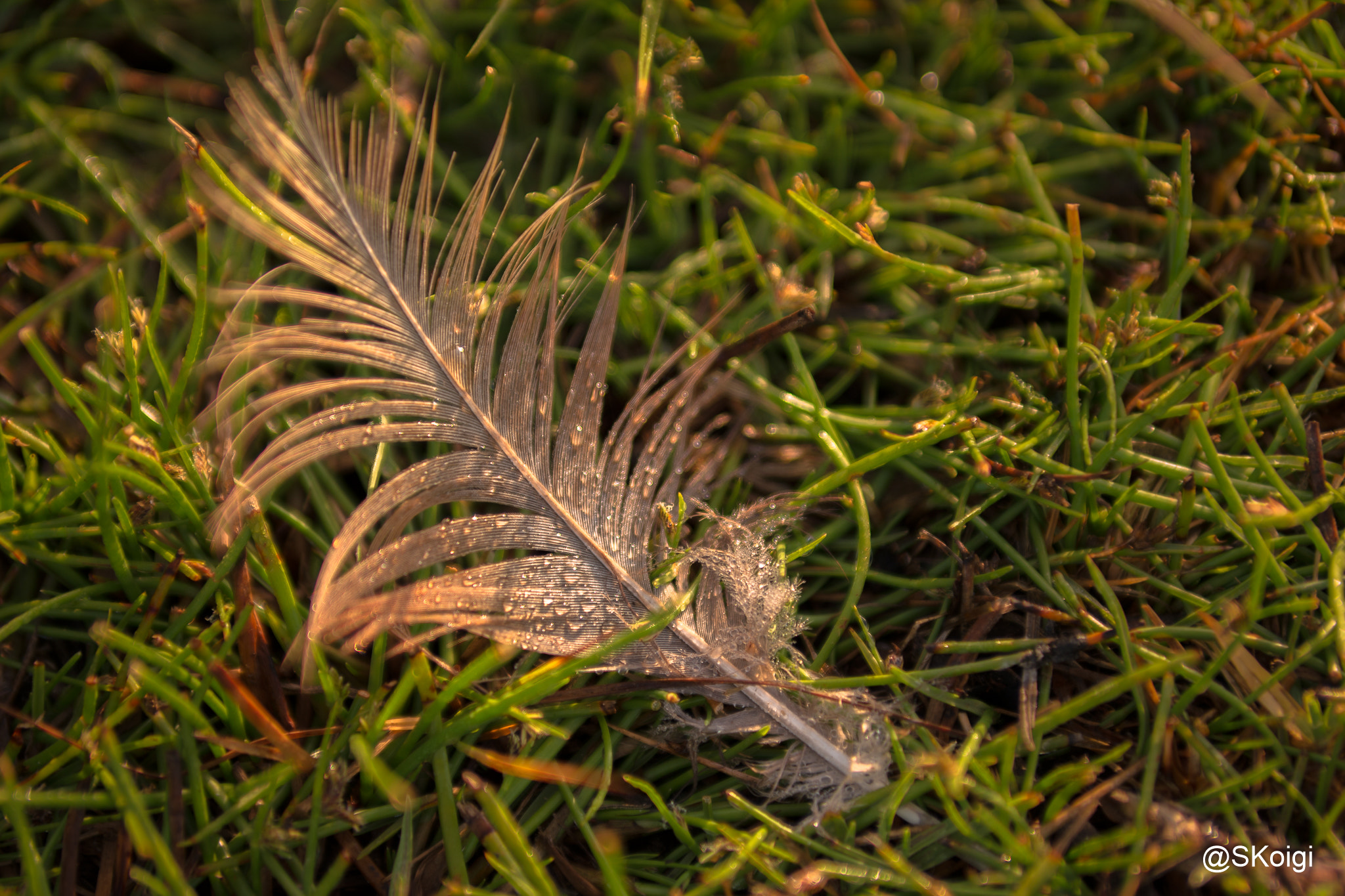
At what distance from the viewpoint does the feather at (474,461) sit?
151 cm

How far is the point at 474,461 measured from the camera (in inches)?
61.4

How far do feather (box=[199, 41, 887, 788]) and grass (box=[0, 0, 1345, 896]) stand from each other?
0.39 feet

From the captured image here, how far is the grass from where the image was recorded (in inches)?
58.4

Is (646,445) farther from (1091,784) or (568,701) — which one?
(1091,784)

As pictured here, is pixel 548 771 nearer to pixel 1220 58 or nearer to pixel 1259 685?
pixel 1259 685

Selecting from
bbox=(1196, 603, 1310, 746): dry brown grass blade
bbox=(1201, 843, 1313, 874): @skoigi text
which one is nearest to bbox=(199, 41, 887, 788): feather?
bbox=(1201, 843, 1313, 874): @skoigi text

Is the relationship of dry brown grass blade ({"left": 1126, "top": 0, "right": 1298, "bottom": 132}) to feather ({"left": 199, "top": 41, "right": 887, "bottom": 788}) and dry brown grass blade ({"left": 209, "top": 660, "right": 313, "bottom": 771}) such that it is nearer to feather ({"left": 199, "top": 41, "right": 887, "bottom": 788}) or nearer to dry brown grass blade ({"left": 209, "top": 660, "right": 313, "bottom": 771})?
feather ({"left": 199, "top": 41, "right": 887, "bottom": 788})

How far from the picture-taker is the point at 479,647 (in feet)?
5.45

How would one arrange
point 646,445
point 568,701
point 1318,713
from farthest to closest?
point 646,445 → point 568,701 → point 1318,713

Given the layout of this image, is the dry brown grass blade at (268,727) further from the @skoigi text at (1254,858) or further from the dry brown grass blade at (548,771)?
the @skoigi text at (1254,858)

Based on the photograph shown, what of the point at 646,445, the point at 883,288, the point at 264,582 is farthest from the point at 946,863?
the point at 264,582

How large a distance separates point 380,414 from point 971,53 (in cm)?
177

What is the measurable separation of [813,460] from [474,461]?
30.7 inches

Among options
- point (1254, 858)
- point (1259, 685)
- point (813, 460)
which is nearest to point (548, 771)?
point (813, 460)
